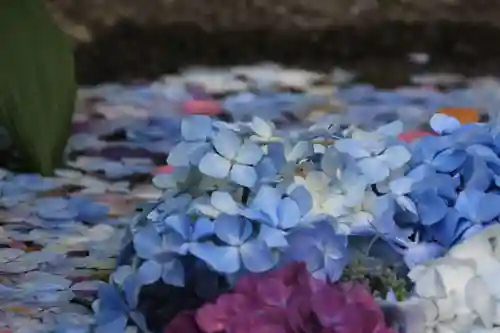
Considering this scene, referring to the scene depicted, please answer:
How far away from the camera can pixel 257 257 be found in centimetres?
44

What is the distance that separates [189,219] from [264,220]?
45 millimetres

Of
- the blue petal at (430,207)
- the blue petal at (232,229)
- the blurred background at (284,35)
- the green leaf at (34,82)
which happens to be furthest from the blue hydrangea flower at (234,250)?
the blurred background at (284,35)

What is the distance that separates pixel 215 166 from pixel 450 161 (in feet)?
0.50

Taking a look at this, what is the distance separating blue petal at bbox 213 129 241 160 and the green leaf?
0.36 meters

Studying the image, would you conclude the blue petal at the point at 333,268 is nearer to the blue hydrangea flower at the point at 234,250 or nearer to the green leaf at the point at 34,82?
the blue hydrangea flower at the point at 234,250

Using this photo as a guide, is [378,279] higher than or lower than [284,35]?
higher

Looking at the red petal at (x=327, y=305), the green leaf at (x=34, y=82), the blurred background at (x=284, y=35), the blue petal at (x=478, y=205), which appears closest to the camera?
the red petal at (x=327, y=305)

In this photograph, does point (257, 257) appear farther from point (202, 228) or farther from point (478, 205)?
point (478, 205)

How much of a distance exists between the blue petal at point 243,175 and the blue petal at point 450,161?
0.40ft

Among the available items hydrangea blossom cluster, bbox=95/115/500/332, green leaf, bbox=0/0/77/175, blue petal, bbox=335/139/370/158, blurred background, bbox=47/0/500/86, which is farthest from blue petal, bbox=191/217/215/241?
blurred background, bbox=47/0/500/86

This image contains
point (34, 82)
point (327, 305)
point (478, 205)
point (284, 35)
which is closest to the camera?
point (327, 305)

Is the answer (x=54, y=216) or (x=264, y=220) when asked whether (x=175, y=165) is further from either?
(x=54, y=216)

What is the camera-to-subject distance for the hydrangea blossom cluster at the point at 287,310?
392mm

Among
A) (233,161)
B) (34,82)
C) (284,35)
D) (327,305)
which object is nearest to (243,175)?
(233,161)
